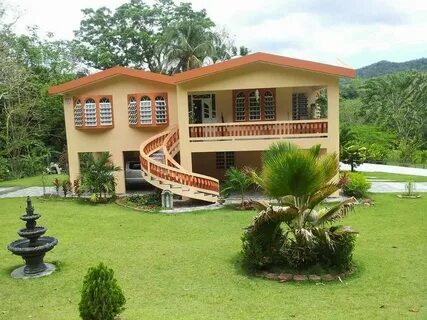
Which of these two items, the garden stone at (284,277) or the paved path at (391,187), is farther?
the paved path at (391,187)

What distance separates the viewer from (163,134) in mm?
18172

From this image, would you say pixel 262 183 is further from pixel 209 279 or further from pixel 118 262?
pixel 118 262

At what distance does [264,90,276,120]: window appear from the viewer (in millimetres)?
19750

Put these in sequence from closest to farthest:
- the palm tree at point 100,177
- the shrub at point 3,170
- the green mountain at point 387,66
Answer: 1. the palm tree at point 100,177
2. the shrub at point 3,170
3. the green mountain at point 387,66

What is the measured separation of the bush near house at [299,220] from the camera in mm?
8508

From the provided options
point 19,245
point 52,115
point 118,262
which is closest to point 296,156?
point 118,262

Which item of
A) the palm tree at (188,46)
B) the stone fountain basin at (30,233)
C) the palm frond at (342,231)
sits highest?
the palm tree at (188,46)

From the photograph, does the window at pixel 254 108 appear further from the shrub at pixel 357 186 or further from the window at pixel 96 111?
the window at pixel 96 111


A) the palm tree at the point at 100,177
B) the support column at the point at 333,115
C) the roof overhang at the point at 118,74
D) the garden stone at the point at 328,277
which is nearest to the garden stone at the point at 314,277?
the garden stone at the point at 328,277

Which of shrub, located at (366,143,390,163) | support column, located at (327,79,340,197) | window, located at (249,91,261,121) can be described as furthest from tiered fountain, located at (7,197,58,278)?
shrub, located at (366,143,390,163)

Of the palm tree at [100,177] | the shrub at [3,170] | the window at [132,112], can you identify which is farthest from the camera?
the shrub at [3,170]

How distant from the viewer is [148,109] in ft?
61.6

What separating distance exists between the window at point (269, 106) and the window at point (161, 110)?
448 cm

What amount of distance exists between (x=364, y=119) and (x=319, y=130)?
98.8 ft
